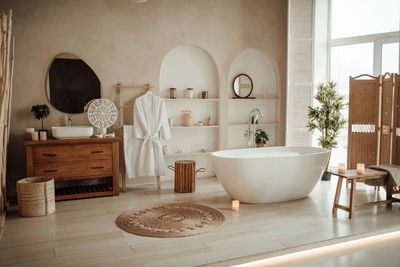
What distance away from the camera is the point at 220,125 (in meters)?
5.99

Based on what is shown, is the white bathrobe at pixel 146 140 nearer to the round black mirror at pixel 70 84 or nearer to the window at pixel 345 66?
the round black mirror at pixel 70 84

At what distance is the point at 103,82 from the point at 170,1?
1570 millimetres

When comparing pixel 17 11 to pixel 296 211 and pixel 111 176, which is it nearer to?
pixel 111 176

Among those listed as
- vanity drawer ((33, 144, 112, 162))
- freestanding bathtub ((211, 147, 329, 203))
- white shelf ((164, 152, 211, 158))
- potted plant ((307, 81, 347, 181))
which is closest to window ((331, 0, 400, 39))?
potted plant ((307, 81, 347, 181))

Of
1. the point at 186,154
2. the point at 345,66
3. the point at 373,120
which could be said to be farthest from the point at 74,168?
the point at 345,66

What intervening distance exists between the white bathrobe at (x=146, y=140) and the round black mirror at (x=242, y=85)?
1429 millimetres

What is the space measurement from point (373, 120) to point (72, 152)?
13.2 ft

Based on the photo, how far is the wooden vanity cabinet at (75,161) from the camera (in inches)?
174

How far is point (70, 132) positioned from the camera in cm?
459

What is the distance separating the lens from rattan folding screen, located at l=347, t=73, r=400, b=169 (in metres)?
4.93

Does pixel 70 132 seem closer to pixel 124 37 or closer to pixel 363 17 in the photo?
pixel 124 37

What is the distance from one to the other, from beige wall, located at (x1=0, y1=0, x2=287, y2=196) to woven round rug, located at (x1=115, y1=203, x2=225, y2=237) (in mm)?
1771

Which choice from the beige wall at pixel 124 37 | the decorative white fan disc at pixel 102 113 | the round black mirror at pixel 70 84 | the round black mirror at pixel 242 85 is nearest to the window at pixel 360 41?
the beige wall at pixel 124 37

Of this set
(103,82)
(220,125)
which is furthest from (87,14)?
(220,125)
